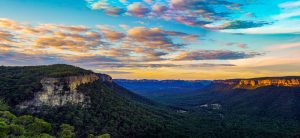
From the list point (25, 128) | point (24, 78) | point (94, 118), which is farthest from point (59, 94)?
point (25, 128)

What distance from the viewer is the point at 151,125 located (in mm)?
144875

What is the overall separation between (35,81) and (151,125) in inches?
2105

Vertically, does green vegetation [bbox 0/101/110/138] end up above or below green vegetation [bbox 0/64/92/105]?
below

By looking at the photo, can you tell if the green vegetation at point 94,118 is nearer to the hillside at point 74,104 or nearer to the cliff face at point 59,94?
the hillside at point 74,104

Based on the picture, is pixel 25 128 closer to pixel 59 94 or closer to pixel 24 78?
pixel 59 94

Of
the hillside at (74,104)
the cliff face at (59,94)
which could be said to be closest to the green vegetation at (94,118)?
the hillside at (74,104)

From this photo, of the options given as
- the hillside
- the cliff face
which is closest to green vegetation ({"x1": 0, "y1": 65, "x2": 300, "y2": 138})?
the hillside

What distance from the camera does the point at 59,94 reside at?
451 ft

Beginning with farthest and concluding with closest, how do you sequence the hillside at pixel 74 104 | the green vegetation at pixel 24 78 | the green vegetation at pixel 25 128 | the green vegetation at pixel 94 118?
the green vegetation at pixel 24 78
the hillside at pixel 74 104
the green vegetation at pixel 94 118
the green vegetation at pixel 25 128

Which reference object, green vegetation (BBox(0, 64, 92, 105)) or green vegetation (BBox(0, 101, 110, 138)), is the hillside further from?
green vegetation (BBox(0, 101, 110, 138))

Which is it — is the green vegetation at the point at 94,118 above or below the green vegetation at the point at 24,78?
below

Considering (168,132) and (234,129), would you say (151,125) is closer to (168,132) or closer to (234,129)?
(168,132)

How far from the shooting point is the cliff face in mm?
132250

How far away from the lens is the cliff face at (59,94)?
13225cm
